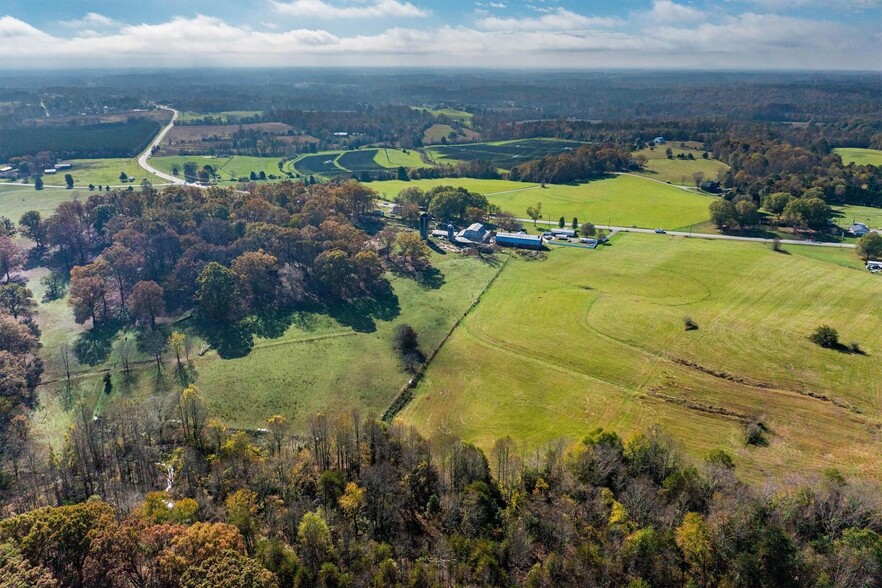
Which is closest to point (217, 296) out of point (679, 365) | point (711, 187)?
point (679, 365)

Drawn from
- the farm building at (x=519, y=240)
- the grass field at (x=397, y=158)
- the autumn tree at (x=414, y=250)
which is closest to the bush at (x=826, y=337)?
the farm building at (x=519, y=240)

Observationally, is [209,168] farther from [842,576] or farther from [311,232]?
[842,576]

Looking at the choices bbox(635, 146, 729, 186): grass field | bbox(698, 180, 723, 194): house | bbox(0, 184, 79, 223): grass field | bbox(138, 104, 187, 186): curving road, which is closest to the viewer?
bbox(0, 184, 79, 223): grass field

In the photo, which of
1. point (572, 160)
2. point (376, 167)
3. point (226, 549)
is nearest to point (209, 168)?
point (376, 167)

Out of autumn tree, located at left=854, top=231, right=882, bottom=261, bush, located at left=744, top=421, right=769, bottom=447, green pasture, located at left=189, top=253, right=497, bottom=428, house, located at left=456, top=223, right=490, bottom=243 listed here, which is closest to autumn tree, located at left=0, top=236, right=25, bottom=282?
green pasture, located at left=189, top=253, right=497, bottom=428

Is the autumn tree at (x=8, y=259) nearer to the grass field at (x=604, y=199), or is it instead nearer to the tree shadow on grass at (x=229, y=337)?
the tree shadow on grass at (x=229, y=337)

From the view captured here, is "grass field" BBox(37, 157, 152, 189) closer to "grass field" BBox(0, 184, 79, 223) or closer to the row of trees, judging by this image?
"grass field" BBox(0, 184, 79, 223)

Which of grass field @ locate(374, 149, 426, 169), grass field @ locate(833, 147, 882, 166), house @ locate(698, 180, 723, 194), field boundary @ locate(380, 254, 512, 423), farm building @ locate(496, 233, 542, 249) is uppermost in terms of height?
grass field @ locate(833, 147, 882, 166)
